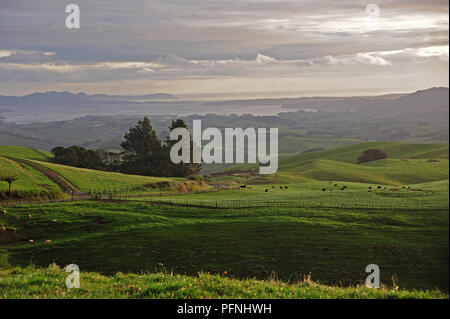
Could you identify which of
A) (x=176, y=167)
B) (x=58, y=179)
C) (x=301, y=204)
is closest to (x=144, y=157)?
(x=176, y=167)

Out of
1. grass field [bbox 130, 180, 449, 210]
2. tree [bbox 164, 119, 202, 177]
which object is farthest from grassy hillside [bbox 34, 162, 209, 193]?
tree [bbox 164, 119, 202, 177]

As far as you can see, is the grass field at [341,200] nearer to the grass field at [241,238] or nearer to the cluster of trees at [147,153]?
the grass field at [241,238]

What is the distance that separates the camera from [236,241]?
51375mm

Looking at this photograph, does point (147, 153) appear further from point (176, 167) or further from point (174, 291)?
point (174, 291)

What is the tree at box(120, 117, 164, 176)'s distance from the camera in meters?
135

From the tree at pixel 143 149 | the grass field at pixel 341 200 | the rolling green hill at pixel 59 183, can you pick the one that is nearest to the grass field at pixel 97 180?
the rolling green hill at pixel 59 183

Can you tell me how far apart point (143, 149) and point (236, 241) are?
92019 mm

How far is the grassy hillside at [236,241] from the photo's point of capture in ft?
144

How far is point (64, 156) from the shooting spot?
11838 cm

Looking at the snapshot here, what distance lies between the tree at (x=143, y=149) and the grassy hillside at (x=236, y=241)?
68260 millimetres

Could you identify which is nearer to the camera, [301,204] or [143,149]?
[301,204]

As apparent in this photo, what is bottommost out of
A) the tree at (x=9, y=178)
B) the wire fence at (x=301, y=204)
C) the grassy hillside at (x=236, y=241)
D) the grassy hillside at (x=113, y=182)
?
the grassy hillside at (x=236, y=241)

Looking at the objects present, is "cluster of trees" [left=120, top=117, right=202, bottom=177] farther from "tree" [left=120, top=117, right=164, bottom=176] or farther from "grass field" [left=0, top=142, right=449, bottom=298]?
"grass field" [left=0, top=142, right=449, bottom=298]

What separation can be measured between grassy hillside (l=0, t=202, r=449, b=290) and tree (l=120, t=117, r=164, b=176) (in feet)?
224
